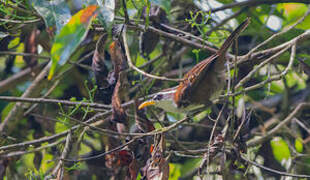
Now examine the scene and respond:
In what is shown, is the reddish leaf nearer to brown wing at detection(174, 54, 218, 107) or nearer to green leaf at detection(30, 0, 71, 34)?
green leaf at detection(30, 0, 71, 34)

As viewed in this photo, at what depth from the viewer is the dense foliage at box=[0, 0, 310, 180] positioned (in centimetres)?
147

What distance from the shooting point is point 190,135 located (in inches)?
109

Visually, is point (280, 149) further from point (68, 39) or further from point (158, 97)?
point (68, 39)

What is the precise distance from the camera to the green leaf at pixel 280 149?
2.55 m

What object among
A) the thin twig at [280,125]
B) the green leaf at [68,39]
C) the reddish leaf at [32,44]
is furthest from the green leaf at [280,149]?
the green leaf at [68,39]

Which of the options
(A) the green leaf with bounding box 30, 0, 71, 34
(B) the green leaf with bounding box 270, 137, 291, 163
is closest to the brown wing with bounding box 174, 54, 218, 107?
(A) the green leaf with bounding box 30, 0, 71, 34

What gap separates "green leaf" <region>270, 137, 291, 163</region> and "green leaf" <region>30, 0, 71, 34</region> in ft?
5.26

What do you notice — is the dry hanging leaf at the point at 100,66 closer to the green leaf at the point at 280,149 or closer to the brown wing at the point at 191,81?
the brown wing at the point at 191,81

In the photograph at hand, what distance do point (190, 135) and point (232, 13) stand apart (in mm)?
848

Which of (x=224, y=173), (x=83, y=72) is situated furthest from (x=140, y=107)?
(x=83, y=72)

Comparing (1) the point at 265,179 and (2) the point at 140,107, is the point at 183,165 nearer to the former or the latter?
(1) the point at 265,179

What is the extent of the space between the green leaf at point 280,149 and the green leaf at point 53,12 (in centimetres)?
160

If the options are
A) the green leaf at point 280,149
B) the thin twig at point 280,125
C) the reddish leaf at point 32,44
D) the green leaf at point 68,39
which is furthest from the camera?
the green leaf at point 280,149

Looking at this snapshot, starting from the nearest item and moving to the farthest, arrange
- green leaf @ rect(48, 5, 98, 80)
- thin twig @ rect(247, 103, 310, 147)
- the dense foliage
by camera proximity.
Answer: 1. green leaf @ rect(48, 5, 98, 80)
2. the dense foliage
3. thin twig @ rect(247, 103, 310, 147)
